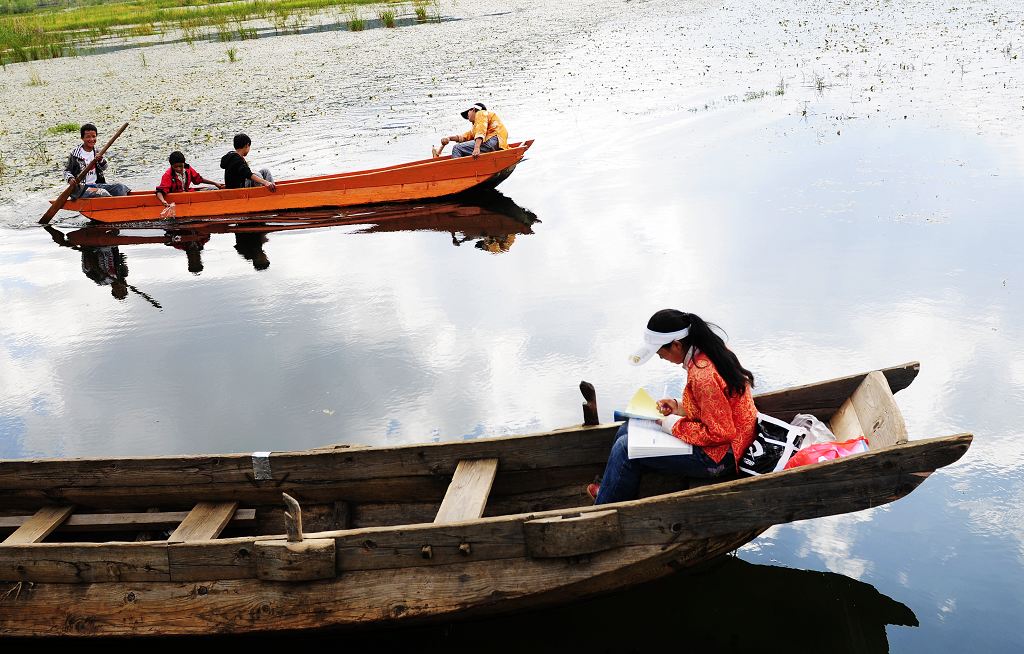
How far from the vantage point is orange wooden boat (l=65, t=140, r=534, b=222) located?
1153 cm

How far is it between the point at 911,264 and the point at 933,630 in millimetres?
4713

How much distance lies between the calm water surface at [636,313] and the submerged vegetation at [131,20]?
1708 cm

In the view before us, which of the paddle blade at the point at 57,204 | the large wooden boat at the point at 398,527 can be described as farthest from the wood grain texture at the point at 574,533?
the paddle blade at the point at 57,204

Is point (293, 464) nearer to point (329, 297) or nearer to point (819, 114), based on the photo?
point (329, 297)

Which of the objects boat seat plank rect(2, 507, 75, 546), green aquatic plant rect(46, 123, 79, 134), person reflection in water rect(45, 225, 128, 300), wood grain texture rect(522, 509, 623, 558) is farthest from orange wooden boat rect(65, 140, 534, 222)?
wood grain texture rect(522, 509, 623, 558)

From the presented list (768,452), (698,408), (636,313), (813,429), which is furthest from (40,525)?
(636,313)

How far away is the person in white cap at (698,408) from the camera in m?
4.05

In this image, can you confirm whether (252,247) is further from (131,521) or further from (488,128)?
(131,521)

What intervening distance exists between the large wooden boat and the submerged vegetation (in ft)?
86.6

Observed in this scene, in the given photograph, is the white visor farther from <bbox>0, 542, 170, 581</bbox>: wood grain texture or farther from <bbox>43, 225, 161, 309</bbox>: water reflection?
<bbox>43, 225, 161, 309</bbox>: water reflection

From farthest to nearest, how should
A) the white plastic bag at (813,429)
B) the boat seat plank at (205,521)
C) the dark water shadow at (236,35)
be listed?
the dark water shadow at (236,35) < the boat seat plank at (205,521) < the white plastic bag at (813,429)

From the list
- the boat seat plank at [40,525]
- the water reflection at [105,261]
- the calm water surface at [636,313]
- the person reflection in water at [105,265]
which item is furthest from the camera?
the person reflection in water at [105,265]

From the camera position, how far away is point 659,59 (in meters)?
20.8

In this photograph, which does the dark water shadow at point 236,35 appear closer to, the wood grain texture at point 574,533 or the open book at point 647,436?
the open book at point 647,436
